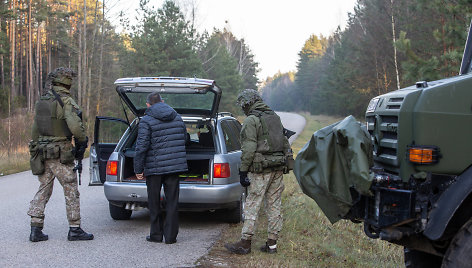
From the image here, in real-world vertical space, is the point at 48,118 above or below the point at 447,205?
above

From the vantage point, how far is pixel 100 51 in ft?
88.9

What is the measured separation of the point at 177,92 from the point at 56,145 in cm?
182

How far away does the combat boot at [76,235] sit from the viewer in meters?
6.22

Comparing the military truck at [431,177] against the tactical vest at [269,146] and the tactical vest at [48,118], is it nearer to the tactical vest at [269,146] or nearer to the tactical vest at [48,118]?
the tactical vest at [269,146]

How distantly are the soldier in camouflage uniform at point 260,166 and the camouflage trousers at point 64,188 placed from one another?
6.93 ft

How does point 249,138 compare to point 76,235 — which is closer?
point 249,138

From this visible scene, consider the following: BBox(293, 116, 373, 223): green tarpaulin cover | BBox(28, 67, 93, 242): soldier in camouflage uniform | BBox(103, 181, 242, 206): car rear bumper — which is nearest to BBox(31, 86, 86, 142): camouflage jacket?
BBox(28, 67, 93, 242): soldier in camouflage uniform

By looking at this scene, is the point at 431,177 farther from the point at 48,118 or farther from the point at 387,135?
the point at 48,118

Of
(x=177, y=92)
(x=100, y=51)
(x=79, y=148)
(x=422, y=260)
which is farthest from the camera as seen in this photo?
(x=100, y=51)

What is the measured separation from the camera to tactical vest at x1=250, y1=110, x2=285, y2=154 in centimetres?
571

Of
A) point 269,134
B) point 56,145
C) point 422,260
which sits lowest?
point 422,260

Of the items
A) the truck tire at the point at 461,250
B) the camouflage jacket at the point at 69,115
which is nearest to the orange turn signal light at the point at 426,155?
the truck tire at the point at 461,250

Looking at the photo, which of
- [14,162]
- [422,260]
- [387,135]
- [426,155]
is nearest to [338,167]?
[387,135]

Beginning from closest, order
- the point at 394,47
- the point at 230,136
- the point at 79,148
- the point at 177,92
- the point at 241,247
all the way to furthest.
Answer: the point at 241,247
the point at 79,148
the point at 177,92
the point at 230,136
the point at 394,47
